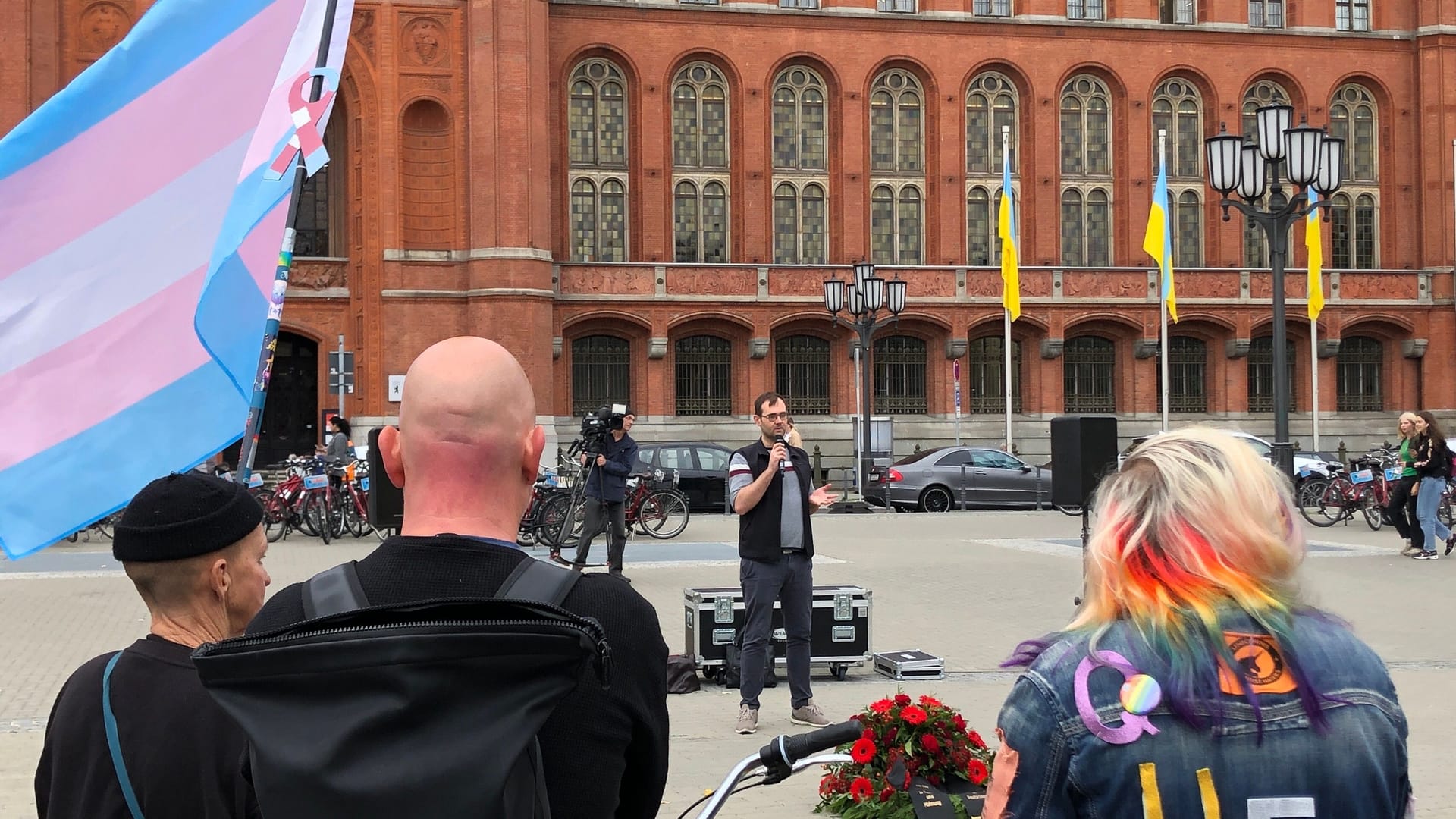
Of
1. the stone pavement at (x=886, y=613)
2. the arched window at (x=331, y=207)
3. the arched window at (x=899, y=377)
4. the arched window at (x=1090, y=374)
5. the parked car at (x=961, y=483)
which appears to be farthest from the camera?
the arched window at (x=1090, y=374)

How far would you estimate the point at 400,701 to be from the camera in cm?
182

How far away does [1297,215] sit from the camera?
55.0ft

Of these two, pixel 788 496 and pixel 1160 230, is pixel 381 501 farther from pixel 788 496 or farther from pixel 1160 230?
pixel 1160 230

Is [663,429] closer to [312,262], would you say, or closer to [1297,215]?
[312,262]

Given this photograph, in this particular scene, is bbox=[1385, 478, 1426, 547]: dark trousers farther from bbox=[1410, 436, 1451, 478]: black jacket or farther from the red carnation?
the red carnation

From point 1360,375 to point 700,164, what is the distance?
1943cm

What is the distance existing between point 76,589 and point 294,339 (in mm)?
22112

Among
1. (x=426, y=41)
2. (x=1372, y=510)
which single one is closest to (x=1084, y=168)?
(x=426, y=41)

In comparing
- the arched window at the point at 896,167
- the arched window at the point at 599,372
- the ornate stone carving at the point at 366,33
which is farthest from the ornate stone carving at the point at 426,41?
the arched window at the point at 896,167

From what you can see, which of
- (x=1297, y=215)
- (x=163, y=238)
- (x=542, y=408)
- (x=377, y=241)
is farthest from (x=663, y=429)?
(x=163, y=238)

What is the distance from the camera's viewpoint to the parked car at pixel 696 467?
29.9m

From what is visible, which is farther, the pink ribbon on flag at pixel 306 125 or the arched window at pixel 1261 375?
the arched window at pixel 1261 375

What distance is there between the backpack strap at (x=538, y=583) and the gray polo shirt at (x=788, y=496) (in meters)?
6.30

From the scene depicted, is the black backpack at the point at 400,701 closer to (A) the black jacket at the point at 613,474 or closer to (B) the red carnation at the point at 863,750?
(B) the red carnation at the point at 863,750
